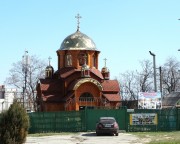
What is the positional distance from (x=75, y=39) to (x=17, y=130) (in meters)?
37.2

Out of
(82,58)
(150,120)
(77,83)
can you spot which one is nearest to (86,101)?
(77,83)

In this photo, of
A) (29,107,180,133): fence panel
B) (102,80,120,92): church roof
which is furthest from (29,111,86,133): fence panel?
(102,80,120,92): church roof

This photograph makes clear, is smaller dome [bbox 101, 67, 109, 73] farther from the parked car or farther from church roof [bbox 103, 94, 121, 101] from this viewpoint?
the parked car

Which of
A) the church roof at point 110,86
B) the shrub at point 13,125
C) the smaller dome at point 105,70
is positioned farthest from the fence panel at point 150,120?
the smaller dome at point 105,70

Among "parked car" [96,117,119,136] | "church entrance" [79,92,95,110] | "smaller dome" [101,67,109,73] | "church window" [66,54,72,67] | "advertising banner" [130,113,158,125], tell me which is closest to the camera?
"parked car" [96,117,119,136]

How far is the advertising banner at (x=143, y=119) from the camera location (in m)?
36.5

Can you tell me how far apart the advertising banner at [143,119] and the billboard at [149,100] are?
21.4 feet

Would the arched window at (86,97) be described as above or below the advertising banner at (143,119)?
above

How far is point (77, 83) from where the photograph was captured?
2060 inches

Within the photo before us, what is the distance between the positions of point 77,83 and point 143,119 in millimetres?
17236

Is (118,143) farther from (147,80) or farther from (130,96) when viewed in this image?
(130,96)

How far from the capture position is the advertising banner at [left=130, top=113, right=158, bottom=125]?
3653cm

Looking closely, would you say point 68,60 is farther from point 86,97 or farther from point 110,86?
point 110,86

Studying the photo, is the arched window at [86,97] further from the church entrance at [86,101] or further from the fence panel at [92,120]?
the fence panel at [92,120]
